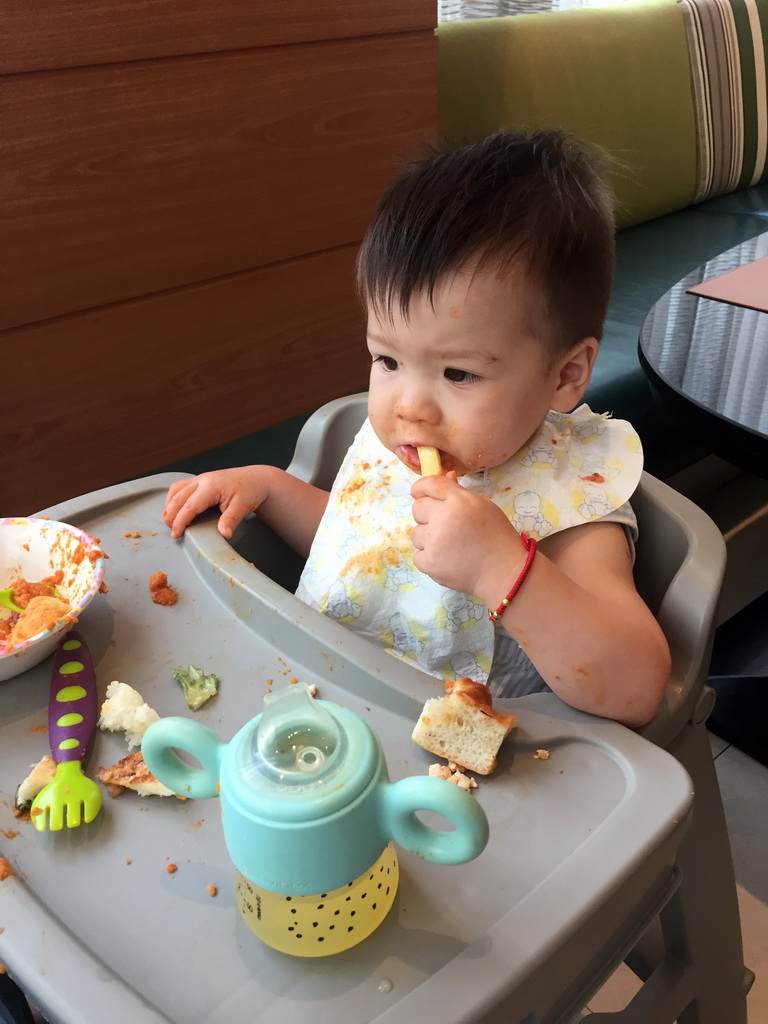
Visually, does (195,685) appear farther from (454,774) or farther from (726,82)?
(726,82)

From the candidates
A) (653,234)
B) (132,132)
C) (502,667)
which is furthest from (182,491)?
(653,234)

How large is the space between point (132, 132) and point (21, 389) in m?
0.42

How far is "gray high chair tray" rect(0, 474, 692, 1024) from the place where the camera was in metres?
0.47

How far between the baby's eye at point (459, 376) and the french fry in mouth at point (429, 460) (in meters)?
0.06

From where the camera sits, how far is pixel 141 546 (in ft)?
2.86

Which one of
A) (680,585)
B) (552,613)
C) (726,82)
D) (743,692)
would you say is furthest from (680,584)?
(726,82)

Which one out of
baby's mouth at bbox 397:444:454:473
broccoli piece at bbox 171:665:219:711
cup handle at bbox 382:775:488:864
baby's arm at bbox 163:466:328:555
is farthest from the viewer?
baby's arm at bbox 163:466:328:555

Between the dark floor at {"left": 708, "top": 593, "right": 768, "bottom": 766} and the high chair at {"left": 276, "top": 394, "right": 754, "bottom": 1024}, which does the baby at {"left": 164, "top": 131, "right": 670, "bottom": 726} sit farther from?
the dark floor at {"left": 708, "top": 593, "right": 768, "bottom": 766}

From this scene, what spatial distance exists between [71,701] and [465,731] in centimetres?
30

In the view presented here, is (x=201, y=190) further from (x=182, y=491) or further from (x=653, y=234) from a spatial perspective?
(x=653, y=234)

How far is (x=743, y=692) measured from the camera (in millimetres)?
1410

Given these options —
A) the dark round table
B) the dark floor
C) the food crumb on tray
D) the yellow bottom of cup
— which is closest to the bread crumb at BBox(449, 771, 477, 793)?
the yellow bottom of cup

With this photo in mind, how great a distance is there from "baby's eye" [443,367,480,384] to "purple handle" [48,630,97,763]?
391 mm

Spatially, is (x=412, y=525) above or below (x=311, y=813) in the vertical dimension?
below
